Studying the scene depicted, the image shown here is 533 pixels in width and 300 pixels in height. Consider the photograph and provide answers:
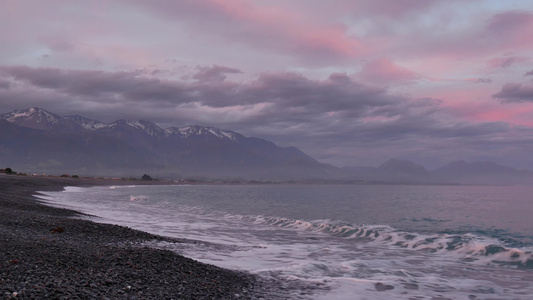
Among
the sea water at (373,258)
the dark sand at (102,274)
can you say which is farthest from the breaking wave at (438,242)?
the dark sand at (102,274)

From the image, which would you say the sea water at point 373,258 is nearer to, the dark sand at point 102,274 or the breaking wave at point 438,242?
the breaking wave at point 438,242

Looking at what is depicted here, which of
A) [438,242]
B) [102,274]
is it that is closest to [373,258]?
[438,242]

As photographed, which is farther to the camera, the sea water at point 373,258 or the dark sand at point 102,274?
the sea water at point 373,258

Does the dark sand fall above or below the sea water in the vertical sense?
above

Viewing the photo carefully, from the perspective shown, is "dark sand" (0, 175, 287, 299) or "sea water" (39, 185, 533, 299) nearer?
"dark sand" (0, 175, 287, 299)

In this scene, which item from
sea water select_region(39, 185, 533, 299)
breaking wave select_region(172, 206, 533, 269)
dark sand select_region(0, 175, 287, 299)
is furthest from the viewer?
breaking wave select_region(172, 206, 533, 269)

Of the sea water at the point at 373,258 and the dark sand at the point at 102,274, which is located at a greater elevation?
the dark sand at the point at 102,274

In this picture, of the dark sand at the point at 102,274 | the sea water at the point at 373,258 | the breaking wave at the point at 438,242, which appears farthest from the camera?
the breaking wave at the point at 438,242

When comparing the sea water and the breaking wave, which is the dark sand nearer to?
the sea water

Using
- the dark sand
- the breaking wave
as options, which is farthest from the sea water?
the dark sand

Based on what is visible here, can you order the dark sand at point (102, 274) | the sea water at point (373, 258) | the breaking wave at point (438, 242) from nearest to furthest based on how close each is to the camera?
the dark sand at point (102, 274) → the sea water at point (373, 258) → the breaking wave at point (438, 242)

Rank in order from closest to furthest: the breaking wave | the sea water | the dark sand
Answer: the dark sand, the sea water, the breaking wave

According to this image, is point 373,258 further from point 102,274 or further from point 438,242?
point 102,274

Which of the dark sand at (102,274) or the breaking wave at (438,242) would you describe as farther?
the breaking wave at (438,242)
